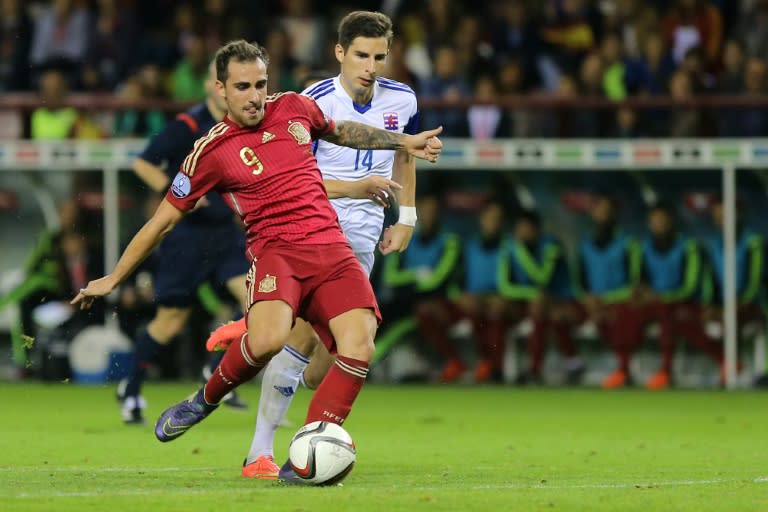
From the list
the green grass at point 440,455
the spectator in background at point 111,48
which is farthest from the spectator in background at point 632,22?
the spectator in background at point 111,48

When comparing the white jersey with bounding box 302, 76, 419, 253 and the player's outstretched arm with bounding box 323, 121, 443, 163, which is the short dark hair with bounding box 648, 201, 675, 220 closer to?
the white jersey with bounding box 302, 76, 419, 253

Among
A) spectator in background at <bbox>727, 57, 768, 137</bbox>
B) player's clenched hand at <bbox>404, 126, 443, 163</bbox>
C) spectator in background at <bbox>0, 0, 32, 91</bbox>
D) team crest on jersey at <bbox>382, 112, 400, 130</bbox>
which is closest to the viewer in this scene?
player's clenched hand at <bbox>404, 126, 443, 163</bbox>

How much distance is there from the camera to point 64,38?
17922mm

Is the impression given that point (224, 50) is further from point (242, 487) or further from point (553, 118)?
point (553, 118)

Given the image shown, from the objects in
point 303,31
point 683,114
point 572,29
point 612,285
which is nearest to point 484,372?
point 612,285

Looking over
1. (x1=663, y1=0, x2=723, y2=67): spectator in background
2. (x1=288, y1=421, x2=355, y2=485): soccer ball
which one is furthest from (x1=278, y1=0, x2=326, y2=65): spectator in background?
(x1=288, y1=421, x2=355, y2=485): soccer ball

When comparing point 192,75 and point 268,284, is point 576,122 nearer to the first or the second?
point 192,75

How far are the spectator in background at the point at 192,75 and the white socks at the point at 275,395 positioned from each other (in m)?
8.61

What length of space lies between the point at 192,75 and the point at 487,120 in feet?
10.3

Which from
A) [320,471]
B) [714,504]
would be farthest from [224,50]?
[714,504]

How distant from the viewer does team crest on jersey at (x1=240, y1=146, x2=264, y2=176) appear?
7711 mm

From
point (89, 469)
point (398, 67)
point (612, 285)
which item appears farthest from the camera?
point (398, 67)

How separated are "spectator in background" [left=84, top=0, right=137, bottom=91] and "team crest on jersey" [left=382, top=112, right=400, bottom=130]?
9.11 metres

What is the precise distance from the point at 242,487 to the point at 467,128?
846cm
